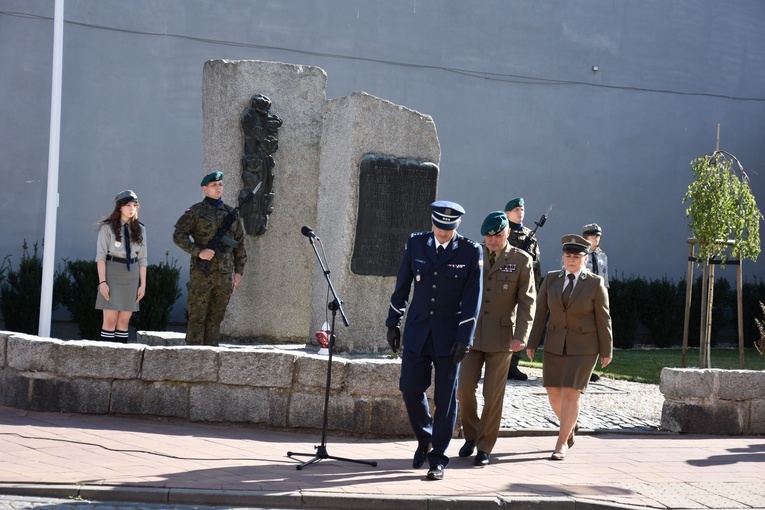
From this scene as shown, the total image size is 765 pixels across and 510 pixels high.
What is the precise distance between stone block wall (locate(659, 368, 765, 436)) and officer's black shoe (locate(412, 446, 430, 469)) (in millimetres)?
3410

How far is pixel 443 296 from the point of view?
693 centimetres

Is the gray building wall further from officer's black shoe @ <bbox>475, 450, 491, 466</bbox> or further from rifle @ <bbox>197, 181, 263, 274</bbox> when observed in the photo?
officer's black shoe @ <bbox>475, 450, 491, 466</bbox>

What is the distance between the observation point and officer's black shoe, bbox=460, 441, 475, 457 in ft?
24.8

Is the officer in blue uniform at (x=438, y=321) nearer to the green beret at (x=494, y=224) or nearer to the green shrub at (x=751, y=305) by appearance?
the green beret at (x=494, y=224)

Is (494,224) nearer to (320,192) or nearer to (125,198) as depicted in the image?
(320,192)

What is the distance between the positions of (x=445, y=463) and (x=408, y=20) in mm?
12538

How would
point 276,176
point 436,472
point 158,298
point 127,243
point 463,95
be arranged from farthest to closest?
point 463,95
point 158,298
point 276,176
point 127,243
point 436,472

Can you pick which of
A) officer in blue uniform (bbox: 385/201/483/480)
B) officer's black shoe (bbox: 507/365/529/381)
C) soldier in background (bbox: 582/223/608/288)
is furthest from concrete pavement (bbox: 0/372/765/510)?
soldier in background (bbox: 582/223/608/288)

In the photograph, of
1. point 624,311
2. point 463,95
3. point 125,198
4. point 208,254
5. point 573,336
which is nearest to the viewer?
point 573,336

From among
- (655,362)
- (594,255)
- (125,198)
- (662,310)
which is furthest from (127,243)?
(662,310)

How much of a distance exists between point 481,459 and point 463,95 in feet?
39.3

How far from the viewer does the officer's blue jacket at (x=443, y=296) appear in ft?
22.5

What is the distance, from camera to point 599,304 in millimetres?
7727

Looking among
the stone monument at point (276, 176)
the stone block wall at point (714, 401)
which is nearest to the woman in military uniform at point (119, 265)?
the stone monument at point (276, 176)
